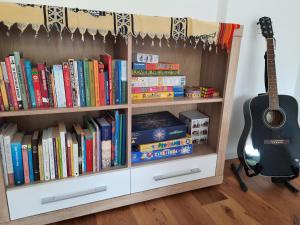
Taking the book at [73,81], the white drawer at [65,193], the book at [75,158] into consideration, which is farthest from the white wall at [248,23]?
the white drawer at [65,193]

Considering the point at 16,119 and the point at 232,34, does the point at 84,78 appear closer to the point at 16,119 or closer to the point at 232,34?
the point at 16,119

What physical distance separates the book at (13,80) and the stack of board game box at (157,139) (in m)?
0.58

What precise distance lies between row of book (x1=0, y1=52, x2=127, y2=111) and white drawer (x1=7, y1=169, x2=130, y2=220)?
391mm

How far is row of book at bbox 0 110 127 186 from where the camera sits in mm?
1020

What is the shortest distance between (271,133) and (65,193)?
127 centimetres

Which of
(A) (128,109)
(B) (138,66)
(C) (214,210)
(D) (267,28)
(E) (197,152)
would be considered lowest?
(C) (214,210)

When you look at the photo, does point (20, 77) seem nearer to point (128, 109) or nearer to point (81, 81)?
point (81, 81)

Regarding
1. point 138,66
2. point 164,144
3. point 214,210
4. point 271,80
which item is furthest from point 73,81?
point 271,80

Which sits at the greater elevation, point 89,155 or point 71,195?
point 89,155

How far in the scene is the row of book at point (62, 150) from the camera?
3.34 ft

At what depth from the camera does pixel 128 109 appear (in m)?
1.11

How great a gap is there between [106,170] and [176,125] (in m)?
0.49

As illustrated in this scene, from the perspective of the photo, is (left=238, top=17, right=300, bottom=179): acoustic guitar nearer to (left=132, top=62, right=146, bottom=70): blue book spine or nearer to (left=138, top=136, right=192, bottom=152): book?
(left=138, top=136, right=192, bottom=152): book

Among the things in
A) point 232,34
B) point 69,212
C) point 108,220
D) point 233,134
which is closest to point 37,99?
point 69,212
